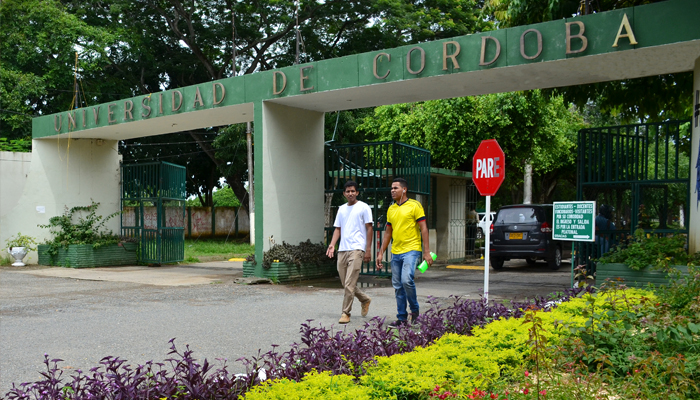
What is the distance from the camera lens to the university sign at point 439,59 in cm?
824

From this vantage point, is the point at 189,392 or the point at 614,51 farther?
the point at 614,51

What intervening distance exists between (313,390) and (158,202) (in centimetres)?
1322

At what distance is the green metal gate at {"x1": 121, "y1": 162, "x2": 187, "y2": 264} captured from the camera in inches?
629

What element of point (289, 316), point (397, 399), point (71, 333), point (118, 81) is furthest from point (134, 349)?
point (118, 81)

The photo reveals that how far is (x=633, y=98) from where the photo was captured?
1231 cm

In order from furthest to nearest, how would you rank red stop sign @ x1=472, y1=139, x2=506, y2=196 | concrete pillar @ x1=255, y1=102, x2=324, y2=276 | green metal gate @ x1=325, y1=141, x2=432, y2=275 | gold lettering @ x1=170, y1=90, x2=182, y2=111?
1. gold lettering @ x1=170, y1=90, x2=182, y2=111
2. green metal gate @ x1=325, y1=141, x2=432, y2=275
3. concrete pillar @ x1=255, y1=102, x2=324, y2=276
4. red stop sign @ x1=472, y1=139, x2=506, y2=196

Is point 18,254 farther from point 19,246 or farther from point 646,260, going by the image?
point 646,260

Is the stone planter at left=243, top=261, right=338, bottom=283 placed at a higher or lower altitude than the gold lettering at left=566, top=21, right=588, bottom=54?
lower

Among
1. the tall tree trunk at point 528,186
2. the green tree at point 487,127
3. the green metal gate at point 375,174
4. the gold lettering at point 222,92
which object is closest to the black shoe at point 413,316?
the green metal gate at point 375,174

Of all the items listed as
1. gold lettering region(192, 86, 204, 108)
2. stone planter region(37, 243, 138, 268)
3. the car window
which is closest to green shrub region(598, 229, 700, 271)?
the car window

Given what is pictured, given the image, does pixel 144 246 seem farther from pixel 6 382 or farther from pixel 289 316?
pixel 6 382

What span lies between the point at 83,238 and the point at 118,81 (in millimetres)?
10989

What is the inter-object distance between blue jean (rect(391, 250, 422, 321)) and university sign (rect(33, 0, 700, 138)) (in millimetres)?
3879

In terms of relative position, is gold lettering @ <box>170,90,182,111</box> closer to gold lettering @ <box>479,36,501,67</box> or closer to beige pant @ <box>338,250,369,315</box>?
gold lettering @ <box>479,36,501,67</box>
